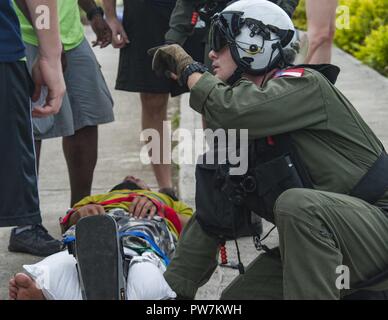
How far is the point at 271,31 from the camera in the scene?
3625mm

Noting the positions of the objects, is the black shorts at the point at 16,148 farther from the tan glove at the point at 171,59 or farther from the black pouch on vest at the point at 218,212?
the black pouch on vest at the point at 218,212

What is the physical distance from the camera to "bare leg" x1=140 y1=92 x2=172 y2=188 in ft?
18.3

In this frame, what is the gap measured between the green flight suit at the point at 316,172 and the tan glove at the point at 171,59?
13 cm

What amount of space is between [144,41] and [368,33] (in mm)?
6700

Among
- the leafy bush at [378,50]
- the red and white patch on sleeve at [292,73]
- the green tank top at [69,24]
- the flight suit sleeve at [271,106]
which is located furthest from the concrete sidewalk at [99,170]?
the leafy bush at [378,50]

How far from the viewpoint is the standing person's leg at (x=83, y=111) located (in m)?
5.06

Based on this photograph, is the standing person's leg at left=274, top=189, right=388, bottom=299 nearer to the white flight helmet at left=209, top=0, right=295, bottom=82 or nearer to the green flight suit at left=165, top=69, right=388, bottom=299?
the green flight suit at left=165, top=69, right=388, bottom=299

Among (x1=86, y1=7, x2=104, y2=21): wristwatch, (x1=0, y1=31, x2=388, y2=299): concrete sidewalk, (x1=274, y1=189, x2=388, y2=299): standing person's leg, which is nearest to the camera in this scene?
(x1=274, y1=189, x2=388, y2=299): standing person's leg

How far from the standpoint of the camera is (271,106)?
3.36 metres

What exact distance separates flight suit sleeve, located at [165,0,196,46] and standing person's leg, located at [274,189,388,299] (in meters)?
1.95

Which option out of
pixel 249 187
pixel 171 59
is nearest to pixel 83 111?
pixel 171 59

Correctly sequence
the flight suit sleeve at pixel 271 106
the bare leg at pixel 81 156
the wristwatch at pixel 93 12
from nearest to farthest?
the flight suit sleeve at pixel 271 106 → the bare leg at pixel 81 156 → the wristwatch at pixel 93 12

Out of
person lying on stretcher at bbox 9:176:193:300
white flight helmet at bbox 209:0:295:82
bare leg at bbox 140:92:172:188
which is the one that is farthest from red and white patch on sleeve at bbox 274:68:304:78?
bare leg at bbox 140:92:172:188
